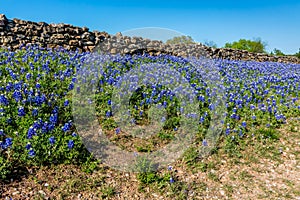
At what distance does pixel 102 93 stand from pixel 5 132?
7.93 ft

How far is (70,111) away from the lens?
588 centimetres

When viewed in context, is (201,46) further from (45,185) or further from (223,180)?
(45,185)

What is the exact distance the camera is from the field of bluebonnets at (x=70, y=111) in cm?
474

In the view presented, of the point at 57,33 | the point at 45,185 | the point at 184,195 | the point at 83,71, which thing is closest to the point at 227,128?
the point at 184,195

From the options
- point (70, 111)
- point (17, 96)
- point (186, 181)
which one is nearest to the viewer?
point (186, 181)

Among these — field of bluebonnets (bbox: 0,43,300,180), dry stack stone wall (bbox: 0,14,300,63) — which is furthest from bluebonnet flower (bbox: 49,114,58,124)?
dry stack stone wall (bbox: 0,14,300,63)

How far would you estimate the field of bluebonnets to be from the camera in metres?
4.74

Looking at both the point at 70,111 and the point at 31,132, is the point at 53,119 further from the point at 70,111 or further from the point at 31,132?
the point at 70,111

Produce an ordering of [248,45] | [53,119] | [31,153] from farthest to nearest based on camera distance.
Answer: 1. [248,45]
2. [53,119]
3. [31,153]

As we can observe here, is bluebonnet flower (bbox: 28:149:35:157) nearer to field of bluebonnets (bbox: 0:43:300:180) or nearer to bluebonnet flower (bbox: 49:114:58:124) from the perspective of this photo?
field of bluebonnets (bbox: 0:43:300:180)

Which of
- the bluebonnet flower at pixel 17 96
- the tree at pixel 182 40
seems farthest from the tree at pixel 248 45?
the bluebonnet flower at pixel 17 96

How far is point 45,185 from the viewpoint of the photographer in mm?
4355

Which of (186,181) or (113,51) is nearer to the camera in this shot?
Result: (186,181)

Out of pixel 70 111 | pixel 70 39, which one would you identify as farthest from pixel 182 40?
pixel 70 111
